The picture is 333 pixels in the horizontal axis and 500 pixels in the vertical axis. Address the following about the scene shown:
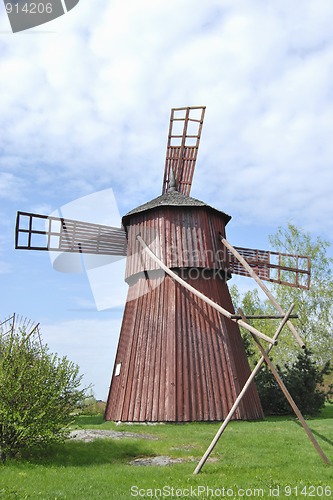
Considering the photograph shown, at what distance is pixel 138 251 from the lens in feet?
63.9

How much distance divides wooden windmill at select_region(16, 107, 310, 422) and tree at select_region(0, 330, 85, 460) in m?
4.50

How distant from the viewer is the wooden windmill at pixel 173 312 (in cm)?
1697

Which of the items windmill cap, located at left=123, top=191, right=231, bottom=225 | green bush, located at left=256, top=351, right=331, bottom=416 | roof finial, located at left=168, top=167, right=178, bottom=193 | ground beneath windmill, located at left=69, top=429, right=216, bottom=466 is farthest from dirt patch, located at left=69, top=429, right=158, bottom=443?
roof finial, located at left=168, top=167, right=178, bottom=193

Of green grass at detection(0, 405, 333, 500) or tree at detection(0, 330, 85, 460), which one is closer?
green grass at detection(0, 405, 333, 500)

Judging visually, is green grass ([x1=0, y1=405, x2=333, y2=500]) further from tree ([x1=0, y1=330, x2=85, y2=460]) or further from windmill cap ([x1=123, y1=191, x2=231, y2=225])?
windmill cap ([x1=123, y1=191, x2=231, y2=225])

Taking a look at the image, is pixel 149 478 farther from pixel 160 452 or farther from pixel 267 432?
pixel 267 432

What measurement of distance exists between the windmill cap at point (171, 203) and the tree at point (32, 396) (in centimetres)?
759

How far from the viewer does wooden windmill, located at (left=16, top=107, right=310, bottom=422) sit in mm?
16969

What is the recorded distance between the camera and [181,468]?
429 inches

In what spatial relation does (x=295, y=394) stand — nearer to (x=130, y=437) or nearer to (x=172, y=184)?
(x=172, y=184)
